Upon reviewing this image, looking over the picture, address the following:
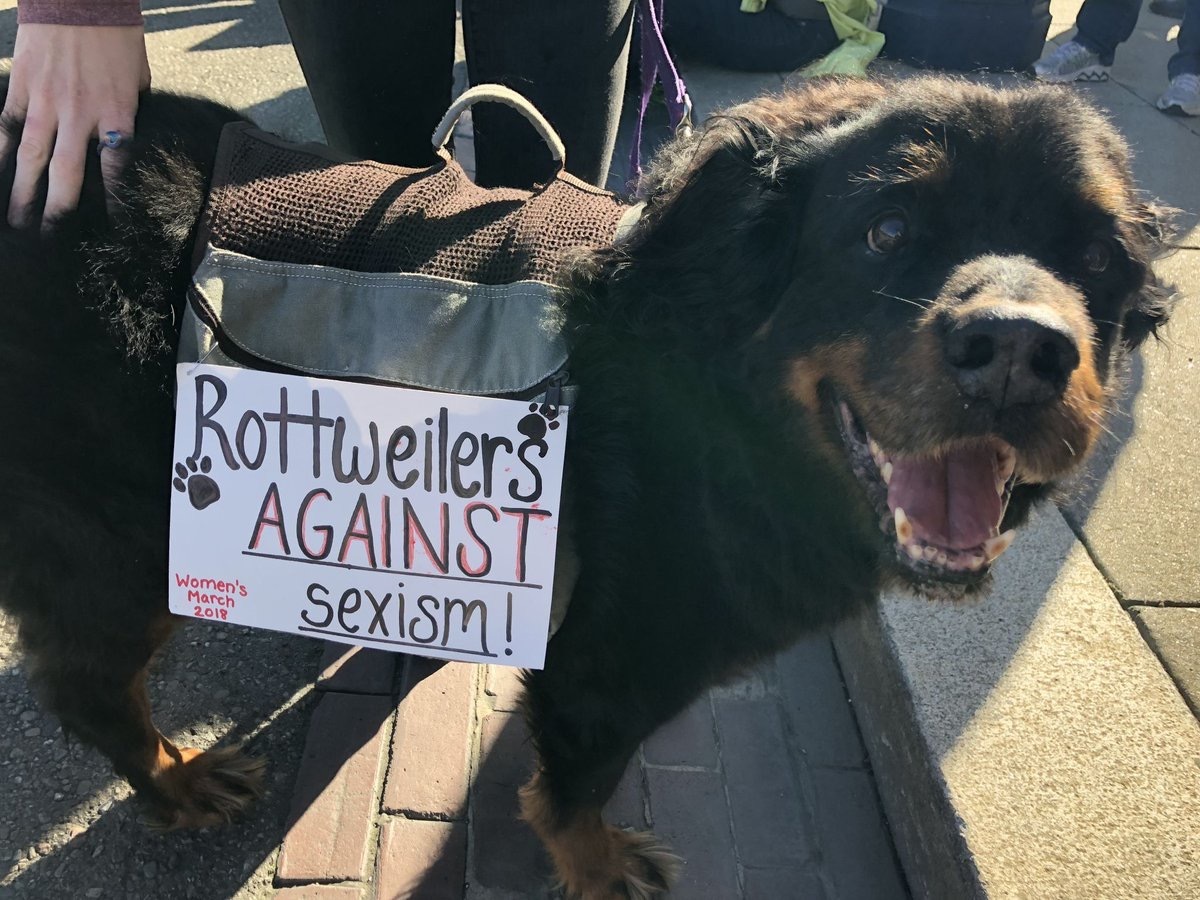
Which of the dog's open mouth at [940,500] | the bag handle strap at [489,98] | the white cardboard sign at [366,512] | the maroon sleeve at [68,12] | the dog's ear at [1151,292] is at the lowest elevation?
the white cardboard sign at [366,512]

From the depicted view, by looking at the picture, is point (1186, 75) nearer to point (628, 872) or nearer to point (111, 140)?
point (628, 872)

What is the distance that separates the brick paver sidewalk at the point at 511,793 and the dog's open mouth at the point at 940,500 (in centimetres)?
97

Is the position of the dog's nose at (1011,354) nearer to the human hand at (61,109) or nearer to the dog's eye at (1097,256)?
the dog's eye at (1097,256)

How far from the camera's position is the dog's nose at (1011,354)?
1356 millimetres

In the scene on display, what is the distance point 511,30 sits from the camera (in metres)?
2.14

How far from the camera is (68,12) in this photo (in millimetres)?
1679

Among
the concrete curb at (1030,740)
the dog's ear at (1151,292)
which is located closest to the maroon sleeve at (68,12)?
the dog's ear at (1151,292)

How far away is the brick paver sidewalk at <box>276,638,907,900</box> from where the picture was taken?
2.21 meters

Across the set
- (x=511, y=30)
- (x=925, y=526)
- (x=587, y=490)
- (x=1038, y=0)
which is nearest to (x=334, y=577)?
(x=587, y=490)

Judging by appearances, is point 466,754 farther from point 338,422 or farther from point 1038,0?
point 1038,0

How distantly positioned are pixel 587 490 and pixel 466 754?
1058 mm

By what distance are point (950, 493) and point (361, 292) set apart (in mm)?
1157

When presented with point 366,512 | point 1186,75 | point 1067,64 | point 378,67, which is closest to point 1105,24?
point 1067,64

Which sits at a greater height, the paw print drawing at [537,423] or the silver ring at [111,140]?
the silver ring at [111,140]
